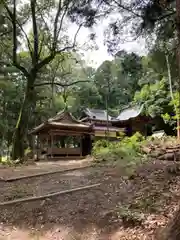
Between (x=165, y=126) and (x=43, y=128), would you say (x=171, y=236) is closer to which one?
(x=43, y=128)

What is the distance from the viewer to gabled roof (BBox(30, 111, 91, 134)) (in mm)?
18453

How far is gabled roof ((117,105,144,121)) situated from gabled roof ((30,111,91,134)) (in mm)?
6298

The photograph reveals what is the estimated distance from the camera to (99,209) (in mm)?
5445

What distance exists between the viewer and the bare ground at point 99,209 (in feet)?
15.2

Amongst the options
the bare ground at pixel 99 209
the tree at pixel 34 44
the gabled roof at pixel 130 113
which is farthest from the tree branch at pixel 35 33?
the gabled roof at pixel 130 113

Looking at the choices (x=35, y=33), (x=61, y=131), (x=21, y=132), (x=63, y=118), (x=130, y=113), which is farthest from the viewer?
(x=130, y=113)

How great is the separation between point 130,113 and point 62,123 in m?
8.54

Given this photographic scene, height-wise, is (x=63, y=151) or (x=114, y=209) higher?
(x=63, y=151)

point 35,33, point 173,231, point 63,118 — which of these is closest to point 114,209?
point 173,231

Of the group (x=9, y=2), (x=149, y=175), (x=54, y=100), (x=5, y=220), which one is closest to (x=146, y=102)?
(x=54, y=100)

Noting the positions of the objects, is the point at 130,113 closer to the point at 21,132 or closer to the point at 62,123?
the point at 62,123

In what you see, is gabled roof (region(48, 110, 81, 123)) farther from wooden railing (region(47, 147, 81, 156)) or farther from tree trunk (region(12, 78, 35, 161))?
tree trunk (region(12, 78, 35, 161))

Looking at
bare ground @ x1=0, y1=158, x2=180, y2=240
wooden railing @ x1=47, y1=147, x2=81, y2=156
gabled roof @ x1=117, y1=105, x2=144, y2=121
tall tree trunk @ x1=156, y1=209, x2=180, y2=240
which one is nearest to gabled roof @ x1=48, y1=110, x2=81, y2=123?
wooden railing @ x1=47, y1=147, x2=81, y2=156

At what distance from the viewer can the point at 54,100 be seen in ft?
88.8
